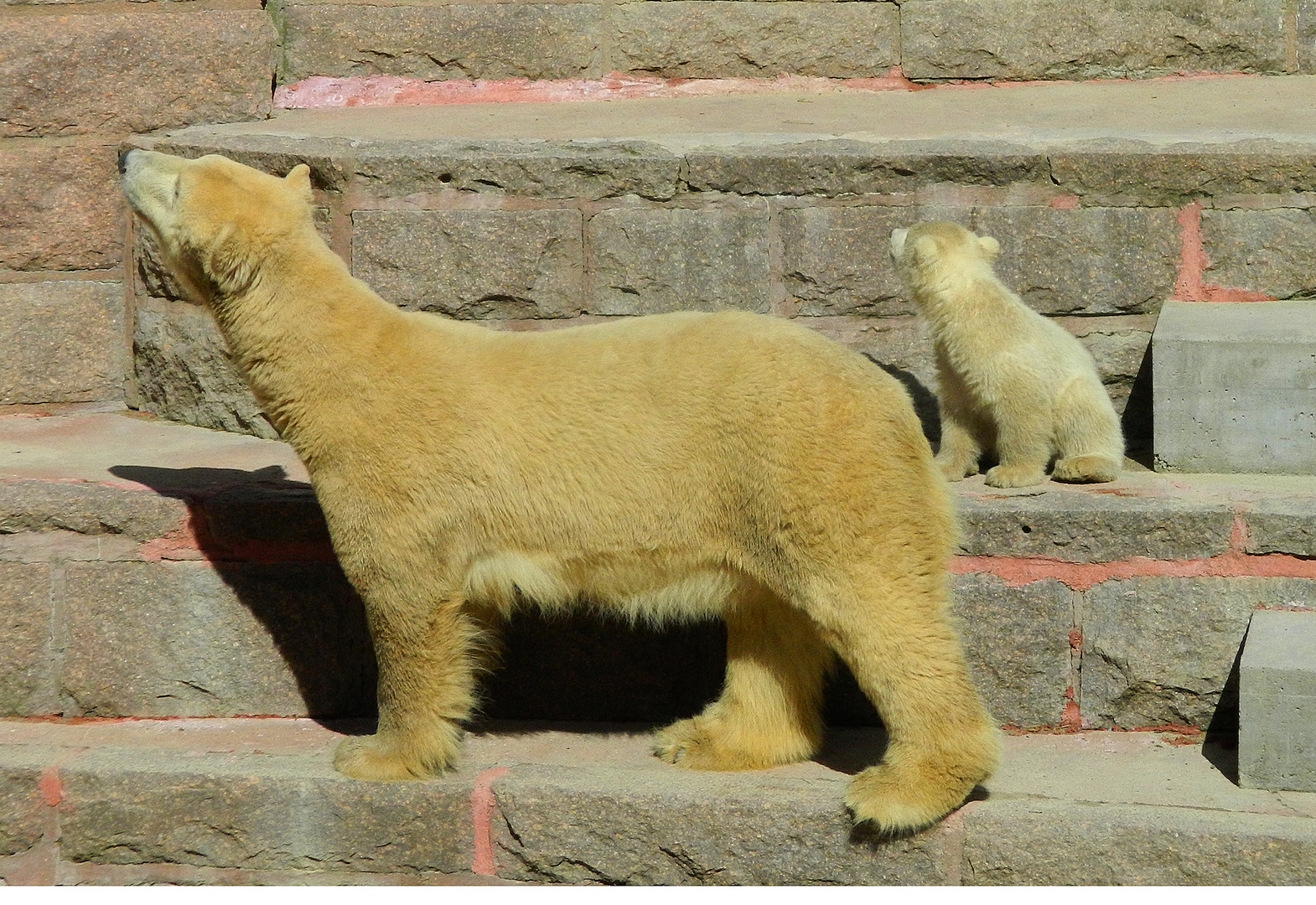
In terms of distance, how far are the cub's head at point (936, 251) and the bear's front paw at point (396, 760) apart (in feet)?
6.64

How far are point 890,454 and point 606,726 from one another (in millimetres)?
1295

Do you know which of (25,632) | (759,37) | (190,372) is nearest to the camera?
(25,632)

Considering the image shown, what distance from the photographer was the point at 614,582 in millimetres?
3551

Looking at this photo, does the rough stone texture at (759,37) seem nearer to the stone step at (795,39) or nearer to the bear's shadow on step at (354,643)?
the stone step at (795,39)

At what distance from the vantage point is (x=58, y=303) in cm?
541

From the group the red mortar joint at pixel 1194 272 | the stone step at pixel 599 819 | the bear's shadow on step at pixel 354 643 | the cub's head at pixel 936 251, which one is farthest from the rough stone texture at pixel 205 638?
the red mortar joint at pixel 1194 272

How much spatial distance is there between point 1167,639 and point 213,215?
2725 mm

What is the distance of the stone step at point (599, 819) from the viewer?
333 cm

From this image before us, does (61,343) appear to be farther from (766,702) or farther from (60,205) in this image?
(766,702)

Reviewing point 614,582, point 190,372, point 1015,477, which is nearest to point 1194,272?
point 1015,477

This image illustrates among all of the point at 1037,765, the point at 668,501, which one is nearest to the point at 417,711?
the point at 668,501

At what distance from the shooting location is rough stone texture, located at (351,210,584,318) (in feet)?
15.7

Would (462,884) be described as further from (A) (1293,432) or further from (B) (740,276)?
(A) (1293,432)

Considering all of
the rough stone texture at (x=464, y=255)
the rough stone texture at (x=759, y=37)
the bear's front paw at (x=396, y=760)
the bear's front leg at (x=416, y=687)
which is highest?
the rough stone texture at (x=759, y=37)
